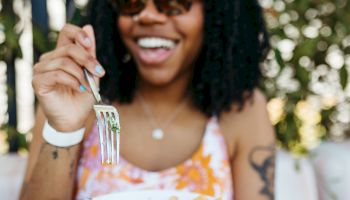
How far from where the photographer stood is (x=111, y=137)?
102 cm

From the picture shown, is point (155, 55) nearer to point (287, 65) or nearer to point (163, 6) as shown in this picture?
point (163, 6)

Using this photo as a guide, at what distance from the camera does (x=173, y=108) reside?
1696 mm

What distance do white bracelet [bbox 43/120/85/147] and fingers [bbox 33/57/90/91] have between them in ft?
0.47

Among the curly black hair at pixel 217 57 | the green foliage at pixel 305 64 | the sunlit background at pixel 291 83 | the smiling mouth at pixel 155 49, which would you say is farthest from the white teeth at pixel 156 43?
the green foliage at pixel 305 64

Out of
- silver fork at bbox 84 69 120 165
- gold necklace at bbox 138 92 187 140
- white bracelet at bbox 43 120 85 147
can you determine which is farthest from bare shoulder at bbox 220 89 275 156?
silver fork at bbox 84 69 120 165

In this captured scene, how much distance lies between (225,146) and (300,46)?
543 mm

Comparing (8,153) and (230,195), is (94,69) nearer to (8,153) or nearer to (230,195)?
(230,195)

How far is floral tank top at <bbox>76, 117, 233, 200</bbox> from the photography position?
152 centimetres

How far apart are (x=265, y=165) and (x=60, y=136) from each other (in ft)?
1.88

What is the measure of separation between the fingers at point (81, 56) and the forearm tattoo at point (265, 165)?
59 centimetres

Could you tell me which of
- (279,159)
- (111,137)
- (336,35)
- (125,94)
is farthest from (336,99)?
(111,137)

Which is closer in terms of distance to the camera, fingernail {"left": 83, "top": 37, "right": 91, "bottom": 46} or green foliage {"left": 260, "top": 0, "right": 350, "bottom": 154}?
fingernail {"left": 83, "top": 37, "right": 91, "bottom": 46}

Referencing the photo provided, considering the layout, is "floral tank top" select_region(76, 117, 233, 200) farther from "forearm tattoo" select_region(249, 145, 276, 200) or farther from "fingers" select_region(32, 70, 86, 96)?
"fingers" select_region(32, 70, 86, 96)

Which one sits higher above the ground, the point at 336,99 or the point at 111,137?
the point at 111,137
